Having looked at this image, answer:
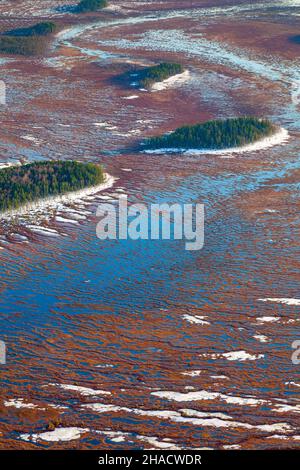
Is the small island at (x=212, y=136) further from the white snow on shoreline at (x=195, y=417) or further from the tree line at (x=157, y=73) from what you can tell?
the white snow on shoreline at (x=195, y=417)

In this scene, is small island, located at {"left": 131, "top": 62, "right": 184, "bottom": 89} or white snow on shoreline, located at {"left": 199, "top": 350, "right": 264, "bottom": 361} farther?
small island, located at {"left": 131, "top": 62, "right": 184, "bottom": 89}

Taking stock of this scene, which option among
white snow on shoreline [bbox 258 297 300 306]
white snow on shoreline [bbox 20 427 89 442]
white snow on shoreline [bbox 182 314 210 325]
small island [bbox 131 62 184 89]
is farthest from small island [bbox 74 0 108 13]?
white snow on shoreline [bbox 20 427 89 442]

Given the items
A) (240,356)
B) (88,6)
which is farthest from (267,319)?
(88,6)

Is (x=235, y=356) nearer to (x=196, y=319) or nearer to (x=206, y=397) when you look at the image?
(x=206, y=397)

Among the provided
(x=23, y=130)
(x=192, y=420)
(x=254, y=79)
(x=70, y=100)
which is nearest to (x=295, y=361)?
(x=192, y=420)

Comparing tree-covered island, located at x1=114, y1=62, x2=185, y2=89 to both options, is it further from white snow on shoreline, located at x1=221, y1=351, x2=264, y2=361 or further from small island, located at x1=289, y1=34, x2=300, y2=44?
white snow on shoreline, located at x1=221, y1=351, x2=264, y2=361

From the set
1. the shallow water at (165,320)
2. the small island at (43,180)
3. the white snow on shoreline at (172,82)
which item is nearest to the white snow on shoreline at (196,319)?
the shallow water at (165,320)
